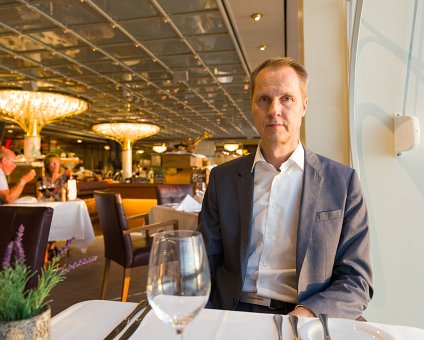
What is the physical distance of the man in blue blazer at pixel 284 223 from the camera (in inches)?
49.4

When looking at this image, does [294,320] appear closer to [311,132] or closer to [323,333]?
[323,333]

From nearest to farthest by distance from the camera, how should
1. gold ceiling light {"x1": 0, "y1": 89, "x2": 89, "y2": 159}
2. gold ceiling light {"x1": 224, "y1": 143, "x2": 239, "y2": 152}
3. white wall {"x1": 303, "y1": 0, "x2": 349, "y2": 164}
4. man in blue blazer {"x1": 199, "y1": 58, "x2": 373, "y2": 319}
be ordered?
1. man in blue blazer {"x1": 199, "y1": 58, "x2": 373, "y2": 319}
2. white wall {"x1": 303, "y1": 0, "x2": 349, "y2": 164}
3. gold ceiling light {"x1": 0, "y1": 89, "x2": 89, "y2": 159}
4. gold ceiling light {"x1": 224, "y1": 143, "x2": 239, "y2": 152}

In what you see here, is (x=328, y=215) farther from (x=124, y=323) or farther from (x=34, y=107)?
(x=34, y=107)

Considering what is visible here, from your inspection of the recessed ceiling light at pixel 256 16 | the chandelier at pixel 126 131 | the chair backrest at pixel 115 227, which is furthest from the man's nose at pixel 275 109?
the chandelier at pixel 126 131

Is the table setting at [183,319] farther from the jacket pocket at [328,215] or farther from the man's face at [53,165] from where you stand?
the man's face at [53,165]

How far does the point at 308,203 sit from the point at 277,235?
0.56 feet

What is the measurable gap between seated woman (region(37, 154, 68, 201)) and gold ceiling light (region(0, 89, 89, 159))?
3.88 meters

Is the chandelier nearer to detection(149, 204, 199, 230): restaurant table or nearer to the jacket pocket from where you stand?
detection(149, 204, 199, 230): restaurant table

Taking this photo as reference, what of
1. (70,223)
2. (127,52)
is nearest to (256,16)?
(127,52)

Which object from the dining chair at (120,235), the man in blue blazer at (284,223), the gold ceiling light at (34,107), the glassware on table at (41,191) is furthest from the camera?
the gold ceiling light at (34,107)

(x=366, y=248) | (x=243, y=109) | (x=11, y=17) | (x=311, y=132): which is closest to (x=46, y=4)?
(x=11, y=17)

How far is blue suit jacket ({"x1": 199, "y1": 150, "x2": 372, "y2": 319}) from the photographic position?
1.20 metres

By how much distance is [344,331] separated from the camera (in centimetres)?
74

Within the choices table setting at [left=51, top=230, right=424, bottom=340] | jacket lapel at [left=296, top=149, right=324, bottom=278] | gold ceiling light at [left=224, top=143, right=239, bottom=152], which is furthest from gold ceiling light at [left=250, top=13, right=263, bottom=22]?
gold ceiling light at [left=224, top=143, right=239, bottom=152]
